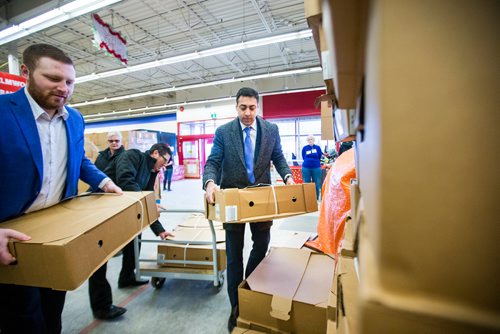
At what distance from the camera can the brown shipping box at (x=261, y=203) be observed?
1263mm

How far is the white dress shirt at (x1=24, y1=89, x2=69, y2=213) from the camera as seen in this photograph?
103 cm

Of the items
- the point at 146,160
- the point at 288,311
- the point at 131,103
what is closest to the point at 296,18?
the point at 146,160

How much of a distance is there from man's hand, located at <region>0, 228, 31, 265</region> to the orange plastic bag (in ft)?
5.99

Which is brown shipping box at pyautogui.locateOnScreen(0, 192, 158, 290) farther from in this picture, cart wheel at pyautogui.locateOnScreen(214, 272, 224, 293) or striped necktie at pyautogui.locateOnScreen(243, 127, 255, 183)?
cart wheel at pyautogui.locateOnScreen(214, 272, 224, 293)

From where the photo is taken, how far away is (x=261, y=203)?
4.30 feet

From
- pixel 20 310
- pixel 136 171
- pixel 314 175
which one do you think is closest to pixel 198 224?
pixel 136 171

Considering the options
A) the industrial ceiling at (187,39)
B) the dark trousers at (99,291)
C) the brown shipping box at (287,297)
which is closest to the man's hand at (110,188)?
the dark trousers at (99,291)

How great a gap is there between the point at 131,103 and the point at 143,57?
6386mm

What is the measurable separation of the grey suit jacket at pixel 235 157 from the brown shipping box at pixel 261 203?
24cm

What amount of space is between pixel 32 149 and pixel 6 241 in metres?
0.40

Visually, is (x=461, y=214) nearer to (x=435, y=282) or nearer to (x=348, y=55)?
(x=435, y=282)

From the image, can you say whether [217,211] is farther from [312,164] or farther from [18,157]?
[312,164]

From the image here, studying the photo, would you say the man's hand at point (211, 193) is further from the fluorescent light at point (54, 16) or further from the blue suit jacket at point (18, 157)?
the fluorescent light at point (54, 16)

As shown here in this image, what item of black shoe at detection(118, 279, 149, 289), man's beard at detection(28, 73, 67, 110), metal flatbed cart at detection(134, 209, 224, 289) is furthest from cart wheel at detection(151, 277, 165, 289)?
man's beard at detection(28, 73, 67, 110)
